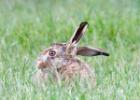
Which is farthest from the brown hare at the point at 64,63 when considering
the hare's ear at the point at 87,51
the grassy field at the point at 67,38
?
the grassy field at the point at 67,38

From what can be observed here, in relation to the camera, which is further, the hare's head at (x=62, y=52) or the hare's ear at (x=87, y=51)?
the hare's ear at (x=87, y=51)

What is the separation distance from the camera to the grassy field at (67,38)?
5906 mm

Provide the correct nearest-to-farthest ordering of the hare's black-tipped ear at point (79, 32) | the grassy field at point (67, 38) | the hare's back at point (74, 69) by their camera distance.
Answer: the grassy field at point (67, 38), the hare's back at point (74, 69), the hare's black-tipped ear at point (79, 32)

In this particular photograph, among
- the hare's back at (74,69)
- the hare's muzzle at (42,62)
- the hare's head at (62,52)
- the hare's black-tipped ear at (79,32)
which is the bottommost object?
the hare's back at (74,69)

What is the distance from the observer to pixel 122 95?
573 centimetres

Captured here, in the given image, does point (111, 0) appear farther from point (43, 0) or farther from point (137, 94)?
point (137, 94)

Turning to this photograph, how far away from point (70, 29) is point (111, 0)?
2.77 metres

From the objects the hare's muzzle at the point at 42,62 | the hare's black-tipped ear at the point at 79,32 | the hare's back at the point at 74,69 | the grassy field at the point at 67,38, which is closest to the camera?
the grassy field at the point at 67,38

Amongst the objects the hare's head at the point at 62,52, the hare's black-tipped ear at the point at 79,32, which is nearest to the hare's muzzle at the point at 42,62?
the hare's head at the point at 62,52

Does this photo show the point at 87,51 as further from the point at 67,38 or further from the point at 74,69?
the point at 67,38

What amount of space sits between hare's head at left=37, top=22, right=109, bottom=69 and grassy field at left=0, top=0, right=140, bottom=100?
0.20 meters

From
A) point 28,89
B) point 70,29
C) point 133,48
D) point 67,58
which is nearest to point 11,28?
point 70,29

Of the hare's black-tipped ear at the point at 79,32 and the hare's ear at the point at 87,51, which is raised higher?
the hare's black-tipped ear at the point at 79,32

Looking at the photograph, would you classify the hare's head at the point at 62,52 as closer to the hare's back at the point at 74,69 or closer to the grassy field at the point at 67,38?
the hare's back at the point at 74,69
